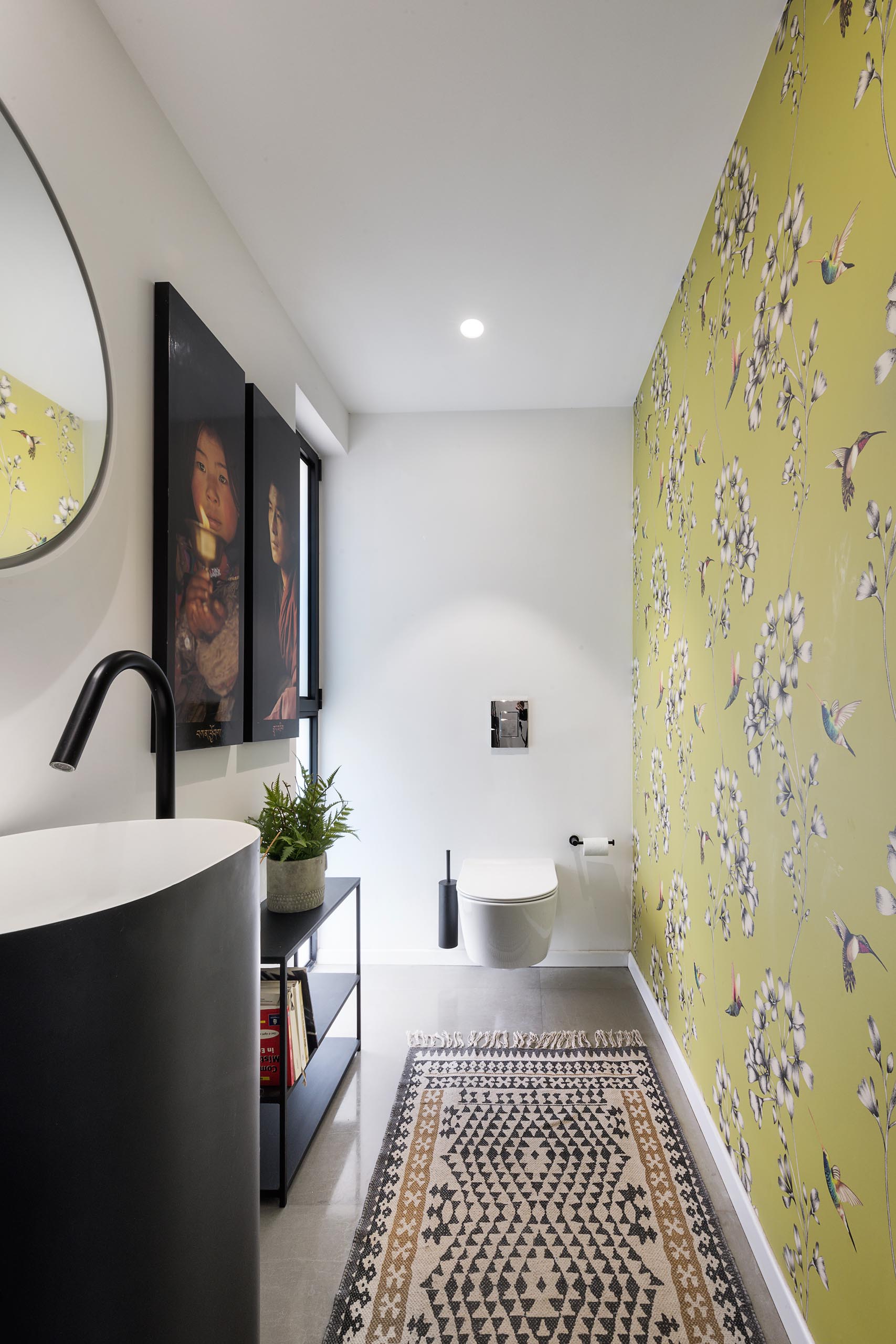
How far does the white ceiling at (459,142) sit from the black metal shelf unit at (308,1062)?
1.88 metres

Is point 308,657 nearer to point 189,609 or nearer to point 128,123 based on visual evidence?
point 189,609

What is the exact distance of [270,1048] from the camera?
1.79 metres

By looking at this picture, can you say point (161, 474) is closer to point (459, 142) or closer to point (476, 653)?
point (459, 142)

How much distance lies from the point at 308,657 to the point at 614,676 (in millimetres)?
1340

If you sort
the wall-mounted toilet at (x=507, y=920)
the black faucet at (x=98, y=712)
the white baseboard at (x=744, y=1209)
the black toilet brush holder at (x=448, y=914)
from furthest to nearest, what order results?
the black toilet brush holder at (x=448, y=914) < the wall-mounted toilet at (x=507, y=920) < the white baseboard at (x=744, y=1209) < the black faucet at (x=98, y=712)

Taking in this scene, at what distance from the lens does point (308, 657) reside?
313 centimetres

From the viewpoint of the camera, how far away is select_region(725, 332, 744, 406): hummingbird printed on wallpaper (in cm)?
Result: 164

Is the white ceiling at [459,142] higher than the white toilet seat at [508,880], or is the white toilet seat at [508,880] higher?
the white ceiling at [459,142]

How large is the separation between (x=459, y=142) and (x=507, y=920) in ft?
7.56

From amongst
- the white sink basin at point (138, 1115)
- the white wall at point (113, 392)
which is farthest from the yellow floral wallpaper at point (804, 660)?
the white wall at point (113, 392)

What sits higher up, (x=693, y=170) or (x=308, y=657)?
(x=693, y=170)

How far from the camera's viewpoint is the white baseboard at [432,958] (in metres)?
3.14

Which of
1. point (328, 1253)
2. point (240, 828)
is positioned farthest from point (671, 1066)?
point (240, 828)

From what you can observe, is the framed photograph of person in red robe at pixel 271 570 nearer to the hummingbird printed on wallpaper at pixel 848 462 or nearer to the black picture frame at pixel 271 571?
the black picture frame at pixel 271 571
